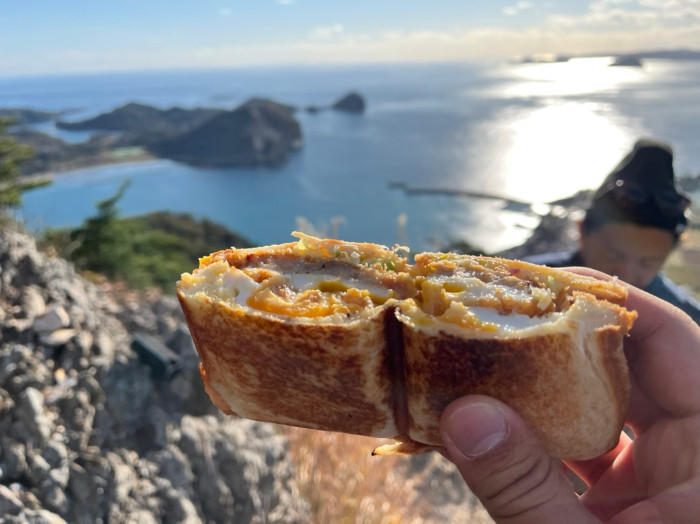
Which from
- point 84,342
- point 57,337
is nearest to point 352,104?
point 84,342

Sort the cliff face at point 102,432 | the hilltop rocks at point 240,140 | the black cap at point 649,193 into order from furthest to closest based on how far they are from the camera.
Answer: the hilltop rocks at point 240,140
the black cap at point 649,193
the cliff face at point 102,432

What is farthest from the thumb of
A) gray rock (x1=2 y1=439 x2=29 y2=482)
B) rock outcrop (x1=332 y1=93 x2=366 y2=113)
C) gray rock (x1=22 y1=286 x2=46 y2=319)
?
rock outcrop (x1=332 y1=93 x2=366 y2=113)

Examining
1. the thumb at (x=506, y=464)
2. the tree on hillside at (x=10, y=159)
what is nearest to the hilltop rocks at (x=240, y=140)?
the tree on hillside at (x=10, y=159)

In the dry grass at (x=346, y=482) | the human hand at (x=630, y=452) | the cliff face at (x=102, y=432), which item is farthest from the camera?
the dry grass at (x=346, y=482)

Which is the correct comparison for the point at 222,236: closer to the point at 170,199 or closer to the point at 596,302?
the point at 170,199

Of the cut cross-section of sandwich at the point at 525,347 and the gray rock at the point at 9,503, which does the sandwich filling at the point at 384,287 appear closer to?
the cut cross-section of sandwich at the point at 525,347

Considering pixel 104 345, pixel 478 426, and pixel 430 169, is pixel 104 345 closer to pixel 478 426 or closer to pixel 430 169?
pixel 478 426
